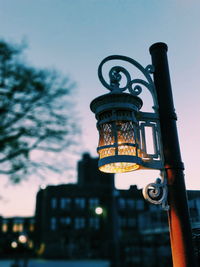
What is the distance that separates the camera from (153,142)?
2205 millimetres

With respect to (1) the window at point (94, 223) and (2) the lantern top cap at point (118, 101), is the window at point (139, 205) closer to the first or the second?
(1) the window at point (94, 223)

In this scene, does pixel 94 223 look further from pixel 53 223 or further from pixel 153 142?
pixel 153 142

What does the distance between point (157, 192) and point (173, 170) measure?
208mm

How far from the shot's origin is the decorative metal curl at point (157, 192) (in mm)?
2010

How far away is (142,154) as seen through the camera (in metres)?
2.12

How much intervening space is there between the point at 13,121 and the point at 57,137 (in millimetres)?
2098

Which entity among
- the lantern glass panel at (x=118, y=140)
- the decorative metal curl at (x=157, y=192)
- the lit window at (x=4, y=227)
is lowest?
the decorative metal curl at (x=157, y=192)

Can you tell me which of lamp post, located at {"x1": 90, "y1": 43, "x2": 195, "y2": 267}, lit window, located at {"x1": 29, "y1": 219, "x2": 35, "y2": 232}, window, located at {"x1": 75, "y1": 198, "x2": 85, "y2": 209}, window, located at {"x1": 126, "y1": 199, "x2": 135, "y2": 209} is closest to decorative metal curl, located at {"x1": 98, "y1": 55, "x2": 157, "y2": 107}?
lamp post, located at {"x1": 90, "y1": 43, "x2": 195, "y2": 267}

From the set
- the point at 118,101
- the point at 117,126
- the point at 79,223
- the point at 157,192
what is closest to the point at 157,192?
the point at 157,192

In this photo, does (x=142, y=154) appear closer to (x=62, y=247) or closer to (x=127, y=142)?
(x=127, y=142)

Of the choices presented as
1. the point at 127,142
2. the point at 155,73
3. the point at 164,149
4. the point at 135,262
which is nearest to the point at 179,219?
the point at 164,149

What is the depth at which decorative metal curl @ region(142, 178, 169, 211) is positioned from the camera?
2010mm

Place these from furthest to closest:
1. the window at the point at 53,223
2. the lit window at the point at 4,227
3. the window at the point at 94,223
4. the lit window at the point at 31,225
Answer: the lit window at the point at 4,227
the lit window at the point at 31,225
the window at the point at 94,223
the window at the point at 53,223

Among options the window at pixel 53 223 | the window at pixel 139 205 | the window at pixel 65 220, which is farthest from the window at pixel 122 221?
the window at pixel 53 223
